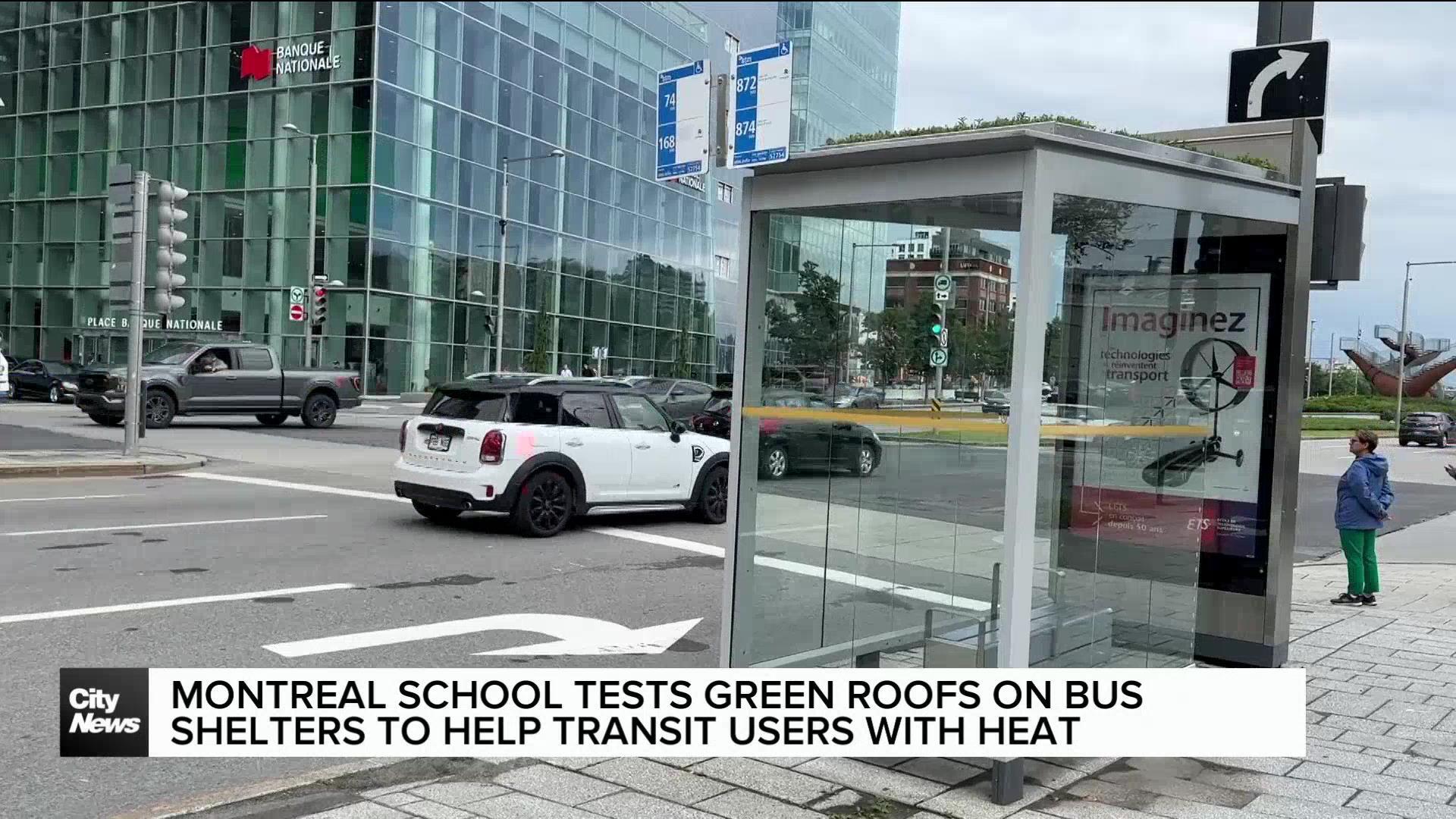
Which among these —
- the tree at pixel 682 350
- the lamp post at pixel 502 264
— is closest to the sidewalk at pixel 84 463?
the lamp post at pixel 502 264

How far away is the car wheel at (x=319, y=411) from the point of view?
1129 inches

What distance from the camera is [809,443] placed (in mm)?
6035

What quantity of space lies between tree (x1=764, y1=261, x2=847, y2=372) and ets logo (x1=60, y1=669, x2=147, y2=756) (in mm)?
3150

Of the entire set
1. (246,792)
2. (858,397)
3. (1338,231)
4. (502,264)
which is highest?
(502,264)

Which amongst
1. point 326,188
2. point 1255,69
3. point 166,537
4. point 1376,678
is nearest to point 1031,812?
point 1376,678

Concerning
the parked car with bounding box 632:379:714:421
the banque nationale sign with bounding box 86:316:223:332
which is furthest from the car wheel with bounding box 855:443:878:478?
the banque nationale sign with bounding box 86:316:223:332

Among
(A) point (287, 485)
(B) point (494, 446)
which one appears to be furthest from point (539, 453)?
(A) point (287, 485)

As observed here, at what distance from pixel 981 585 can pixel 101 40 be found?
50442 mm

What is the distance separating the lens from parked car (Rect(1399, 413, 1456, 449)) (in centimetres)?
4434

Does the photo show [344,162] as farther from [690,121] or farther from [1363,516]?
[690,121]

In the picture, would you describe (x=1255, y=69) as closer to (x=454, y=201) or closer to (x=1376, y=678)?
(x=1376, y=678)

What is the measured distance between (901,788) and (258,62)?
4461 centimetres

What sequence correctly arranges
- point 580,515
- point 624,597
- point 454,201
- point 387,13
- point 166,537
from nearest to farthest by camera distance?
point 624,597
point 166,537
point 580,515
point 387,13
point 454,201

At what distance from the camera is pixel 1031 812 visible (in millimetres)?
4758
